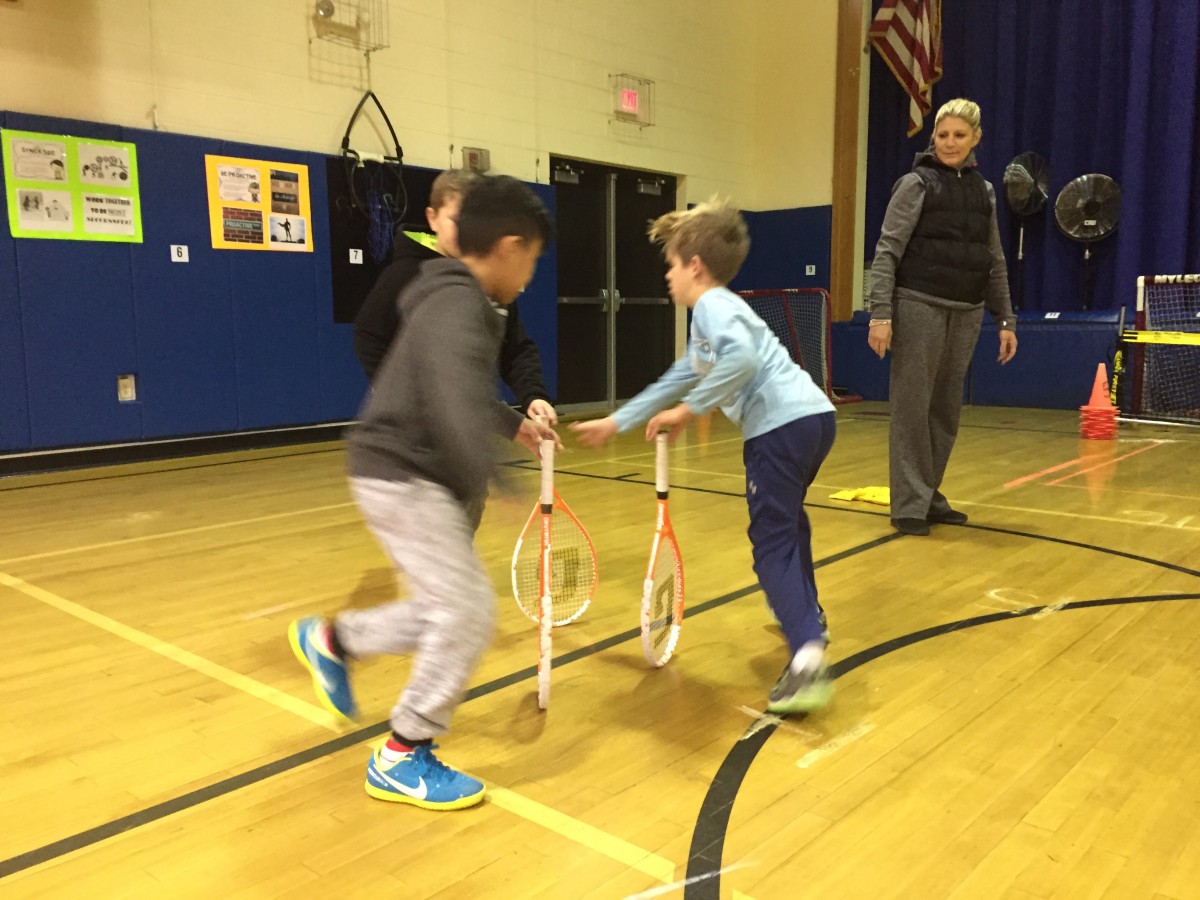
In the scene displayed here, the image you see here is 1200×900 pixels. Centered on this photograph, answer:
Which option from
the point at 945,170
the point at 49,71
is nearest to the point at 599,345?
the point at 49,71

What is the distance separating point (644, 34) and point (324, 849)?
9.46 meters

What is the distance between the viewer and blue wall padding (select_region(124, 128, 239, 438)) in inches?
242

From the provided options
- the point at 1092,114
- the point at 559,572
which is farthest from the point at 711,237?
the point at 1092,114

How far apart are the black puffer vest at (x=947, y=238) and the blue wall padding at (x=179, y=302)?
188 inches

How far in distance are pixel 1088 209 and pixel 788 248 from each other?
3.21m

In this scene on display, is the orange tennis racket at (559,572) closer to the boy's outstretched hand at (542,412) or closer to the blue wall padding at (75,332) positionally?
the boy's outstretched hand at (542,412)

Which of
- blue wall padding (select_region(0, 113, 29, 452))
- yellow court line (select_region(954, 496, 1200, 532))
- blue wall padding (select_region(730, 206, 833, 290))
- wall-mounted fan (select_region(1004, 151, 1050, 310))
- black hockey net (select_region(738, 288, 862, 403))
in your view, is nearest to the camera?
yellow court line (select_region(954, 496, 1200, 532))

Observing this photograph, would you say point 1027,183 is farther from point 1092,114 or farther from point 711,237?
point 711,237

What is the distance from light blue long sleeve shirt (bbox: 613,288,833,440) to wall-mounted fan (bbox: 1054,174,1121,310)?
8.20 m

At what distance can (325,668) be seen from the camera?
78.1 inches

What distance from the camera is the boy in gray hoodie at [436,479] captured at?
5.48ft

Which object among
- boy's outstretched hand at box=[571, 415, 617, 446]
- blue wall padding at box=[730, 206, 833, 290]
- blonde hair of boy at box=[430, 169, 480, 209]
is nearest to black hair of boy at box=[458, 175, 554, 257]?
blonde hair of boy at box=[430, 169, 480, 209]

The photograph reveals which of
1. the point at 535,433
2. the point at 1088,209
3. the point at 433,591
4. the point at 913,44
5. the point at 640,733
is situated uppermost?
the point at 913,44

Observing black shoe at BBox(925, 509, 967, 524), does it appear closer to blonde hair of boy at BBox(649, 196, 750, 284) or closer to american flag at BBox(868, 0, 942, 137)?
blonde hair of boy at BBox(649, 196, 750, 284)
